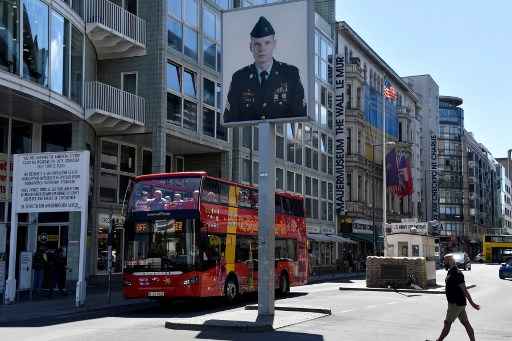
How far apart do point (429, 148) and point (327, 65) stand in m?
47.7

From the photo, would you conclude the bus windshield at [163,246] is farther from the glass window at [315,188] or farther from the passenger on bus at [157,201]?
the glass window at [315,188]

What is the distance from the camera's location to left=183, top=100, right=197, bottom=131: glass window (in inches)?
1294

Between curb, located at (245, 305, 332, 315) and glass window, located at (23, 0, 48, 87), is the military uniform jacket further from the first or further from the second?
glass window, located at (23, 0, 48, 87)

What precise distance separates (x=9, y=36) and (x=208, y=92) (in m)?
14.4

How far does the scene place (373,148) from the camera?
216 feet

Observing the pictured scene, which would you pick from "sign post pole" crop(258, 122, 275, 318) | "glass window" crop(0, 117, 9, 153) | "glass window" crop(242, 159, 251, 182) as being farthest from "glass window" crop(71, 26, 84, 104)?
"glass window" crop(242, 159, 251, 182)

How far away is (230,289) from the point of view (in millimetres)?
22344

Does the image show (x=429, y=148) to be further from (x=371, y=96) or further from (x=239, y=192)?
(x=239, y=192)

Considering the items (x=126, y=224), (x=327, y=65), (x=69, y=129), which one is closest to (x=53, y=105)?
(x=69, y=129)

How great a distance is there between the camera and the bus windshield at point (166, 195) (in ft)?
67.5

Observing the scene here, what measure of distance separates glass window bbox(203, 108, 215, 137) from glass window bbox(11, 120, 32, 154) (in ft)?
30.1

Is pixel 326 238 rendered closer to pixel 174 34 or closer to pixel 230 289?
pixel 174 34

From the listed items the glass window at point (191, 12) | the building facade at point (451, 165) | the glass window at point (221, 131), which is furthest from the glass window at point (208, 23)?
the building facade at point (451, 165)

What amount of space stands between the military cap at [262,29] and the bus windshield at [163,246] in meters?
5.51
